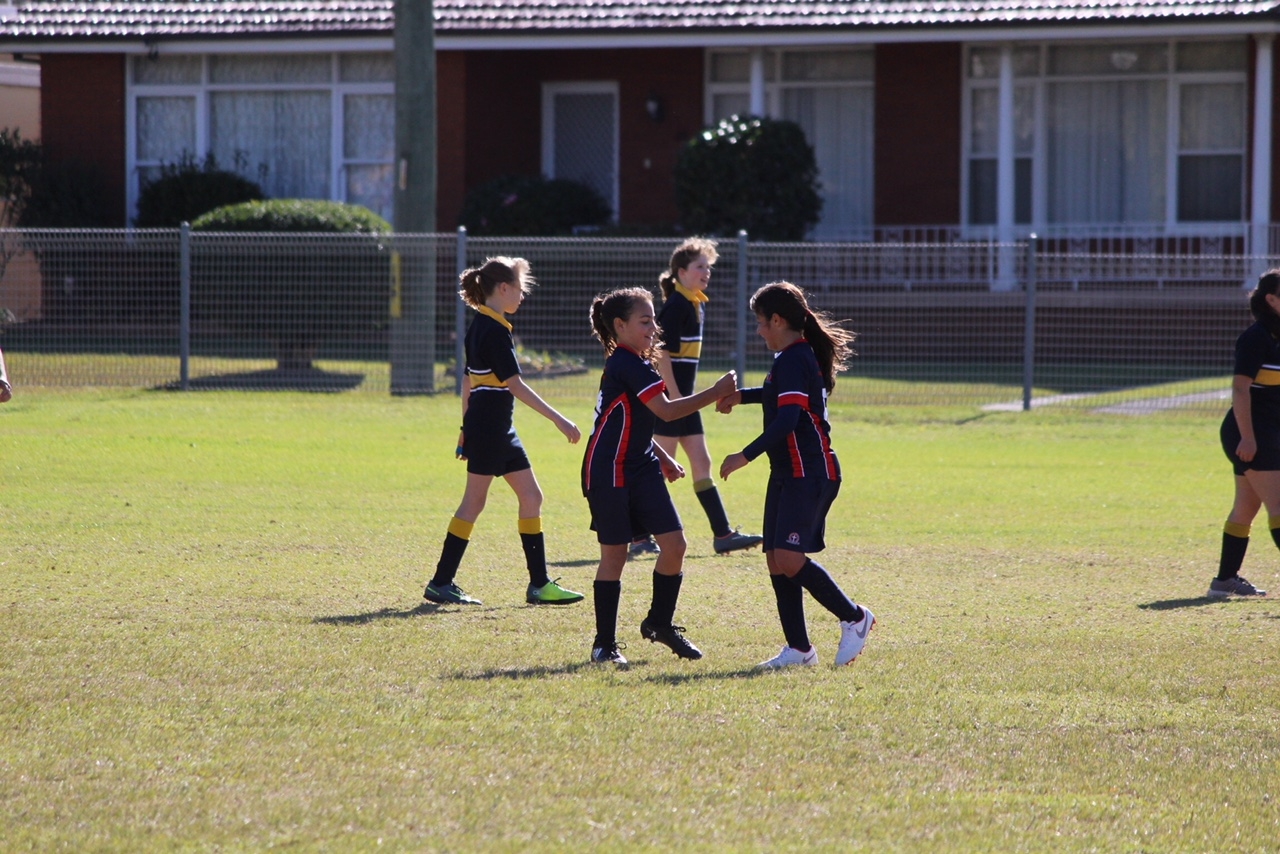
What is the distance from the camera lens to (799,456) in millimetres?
6000

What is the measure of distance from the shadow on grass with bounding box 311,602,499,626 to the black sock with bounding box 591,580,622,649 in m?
1.12

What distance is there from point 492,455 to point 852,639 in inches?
83.8

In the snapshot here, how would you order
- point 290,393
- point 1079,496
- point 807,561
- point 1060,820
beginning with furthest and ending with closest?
1. point 290,393
2. point 1079,496
3. point 807,561
4. point 1060,820

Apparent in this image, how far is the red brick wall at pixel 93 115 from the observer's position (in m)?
23.2

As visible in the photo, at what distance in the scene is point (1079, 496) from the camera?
1089 centimetres

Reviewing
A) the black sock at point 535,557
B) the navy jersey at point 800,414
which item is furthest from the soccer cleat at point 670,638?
the black sock at point 535,557

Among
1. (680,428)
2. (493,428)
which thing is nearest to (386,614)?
(493,428)

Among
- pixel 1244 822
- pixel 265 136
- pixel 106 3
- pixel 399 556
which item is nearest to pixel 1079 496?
pixel 399 556

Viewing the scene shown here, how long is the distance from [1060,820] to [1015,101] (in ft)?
63.4

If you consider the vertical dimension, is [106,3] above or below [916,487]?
above

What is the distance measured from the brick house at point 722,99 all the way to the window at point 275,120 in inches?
1.3

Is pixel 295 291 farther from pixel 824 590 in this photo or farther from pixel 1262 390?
pixel 824 590

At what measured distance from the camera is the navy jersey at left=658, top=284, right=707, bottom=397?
350 inches

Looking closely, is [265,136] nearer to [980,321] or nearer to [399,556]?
[980,321]
